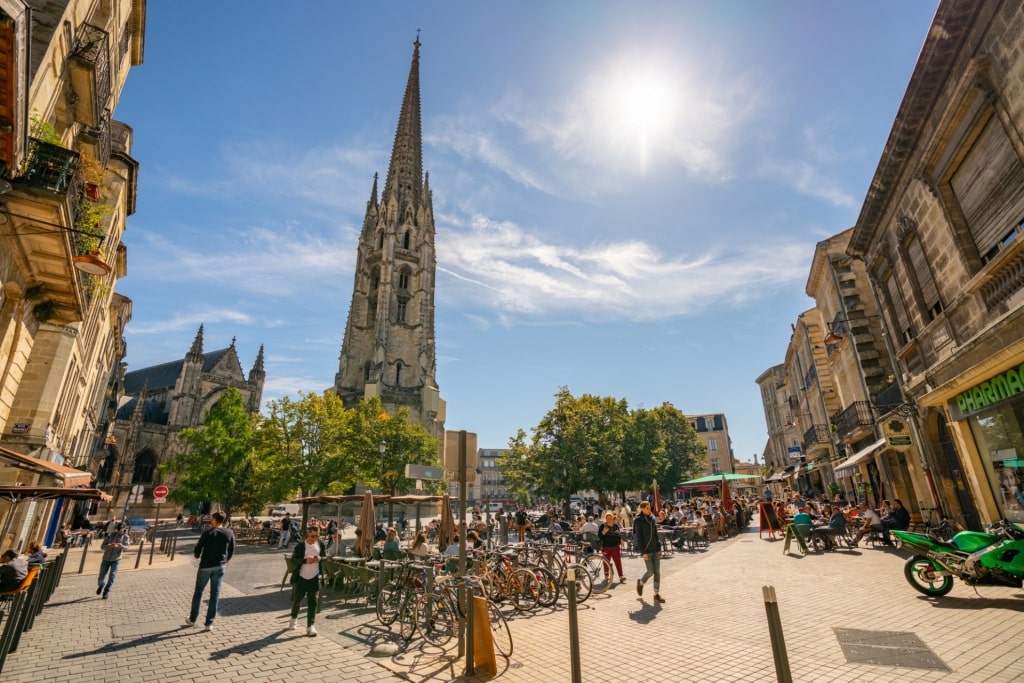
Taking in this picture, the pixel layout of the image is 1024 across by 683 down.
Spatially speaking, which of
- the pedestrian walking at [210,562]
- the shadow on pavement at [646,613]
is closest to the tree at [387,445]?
the pedestrian walking at [210,562]

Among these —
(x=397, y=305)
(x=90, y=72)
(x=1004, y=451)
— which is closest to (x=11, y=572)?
(x=90, y=72)

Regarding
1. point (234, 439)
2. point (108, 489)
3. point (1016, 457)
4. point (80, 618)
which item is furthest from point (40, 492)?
point (108, 489)

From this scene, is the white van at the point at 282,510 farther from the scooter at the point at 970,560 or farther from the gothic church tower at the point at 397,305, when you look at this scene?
the scooter at the point at 970,560

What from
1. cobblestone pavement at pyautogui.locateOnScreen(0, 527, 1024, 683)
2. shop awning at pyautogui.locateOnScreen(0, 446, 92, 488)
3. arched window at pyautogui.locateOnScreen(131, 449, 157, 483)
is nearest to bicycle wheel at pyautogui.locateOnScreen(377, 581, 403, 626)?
cobblestone pavement at pyautogui.locateOnScreen(0, 527, 1024, 683)

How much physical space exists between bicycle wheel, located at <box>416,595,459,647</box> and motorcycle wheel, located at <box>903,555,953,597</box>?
720 cm

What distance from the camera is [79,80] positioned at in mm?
9555

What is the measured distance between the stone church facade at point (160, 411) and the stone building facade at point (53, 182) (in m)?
36.9

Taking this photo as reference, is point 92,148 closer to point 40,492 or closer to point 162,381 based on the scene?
point 40,492

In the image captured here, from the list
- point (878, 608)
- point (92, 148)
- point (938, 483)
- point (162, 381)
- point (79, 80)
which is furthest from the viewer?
point (162, 381)

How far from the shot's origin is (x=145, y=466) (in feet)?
171

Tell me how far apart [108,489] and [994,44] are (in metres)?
65.6

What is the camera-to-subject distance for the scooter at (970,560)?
259 inches

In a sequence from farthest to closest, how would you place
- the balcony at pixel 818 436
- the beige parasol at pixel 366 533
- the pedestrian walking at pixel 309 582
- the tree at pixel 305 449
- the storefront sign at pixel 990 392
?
the tree at pixel 305 449 < the balcony at pixel 818 436 < the beige parasol at pixel 366 533 < the storefront sign at pixel 990 392 < the pedestrian walking at pixel 309 582

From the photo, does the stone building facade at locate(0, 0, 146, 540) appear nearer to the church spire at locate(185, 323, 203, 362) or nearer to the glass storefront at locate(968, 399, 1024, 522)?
the glass storefront at locate(968, 399, 1024, 522)
